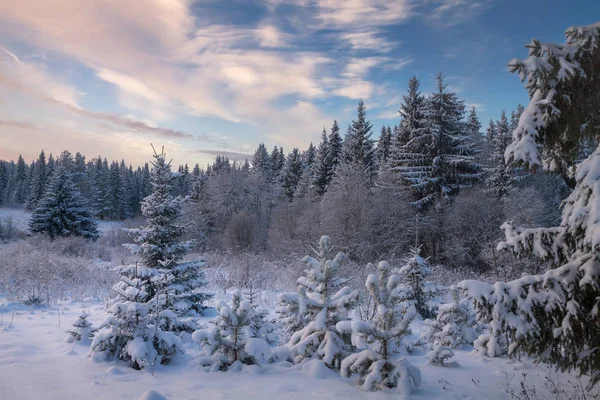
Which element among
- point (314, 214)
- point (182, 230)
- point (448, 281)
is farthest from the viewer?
point (314, 214)

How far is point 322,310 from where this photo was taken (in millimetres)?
5375

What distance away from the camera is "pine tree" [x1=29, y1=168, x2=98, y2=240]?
27.1 m

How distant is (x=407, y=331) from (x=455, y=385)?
1163 mm

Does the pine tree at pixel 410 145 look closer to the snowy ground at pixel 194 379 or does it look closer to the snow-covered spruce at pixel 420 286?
the snow-covered spruce at pixel 420 286

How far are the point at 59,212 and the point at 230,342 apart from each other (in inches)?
1107

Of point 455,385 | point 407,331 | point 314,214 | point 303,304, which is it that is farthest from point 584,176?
point 314,214

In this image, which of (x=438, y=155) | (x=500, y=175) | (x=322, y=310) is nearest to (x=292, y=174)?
(x=438, y=155)

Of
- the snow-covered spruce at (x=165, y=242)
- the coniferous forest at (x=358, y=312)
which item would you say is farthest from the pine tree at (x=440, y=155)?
the snow-covered spruce at (x=165, y=242)

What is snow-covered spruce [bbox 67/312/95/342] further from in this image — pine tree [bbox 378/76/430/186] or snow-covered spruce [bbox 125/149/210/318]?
pine tree [bbox 378/76/430/186]

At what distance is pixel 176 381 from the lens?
4809 mm

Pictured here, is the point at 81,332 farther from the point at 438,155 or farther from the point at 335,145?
the point at 335,145

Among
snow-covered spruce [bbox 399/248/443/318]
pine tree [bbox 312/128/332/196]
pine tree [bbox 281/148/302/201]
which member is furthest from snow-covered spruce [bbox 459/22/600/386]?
pine tree [bbox 281/148/302/201]

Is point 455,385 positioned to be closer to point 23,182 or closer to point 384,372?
point 384,372

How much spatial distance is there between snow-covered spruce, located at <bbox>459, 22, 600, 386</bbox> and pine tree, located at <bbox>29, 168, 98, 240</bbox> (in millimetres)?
30769
